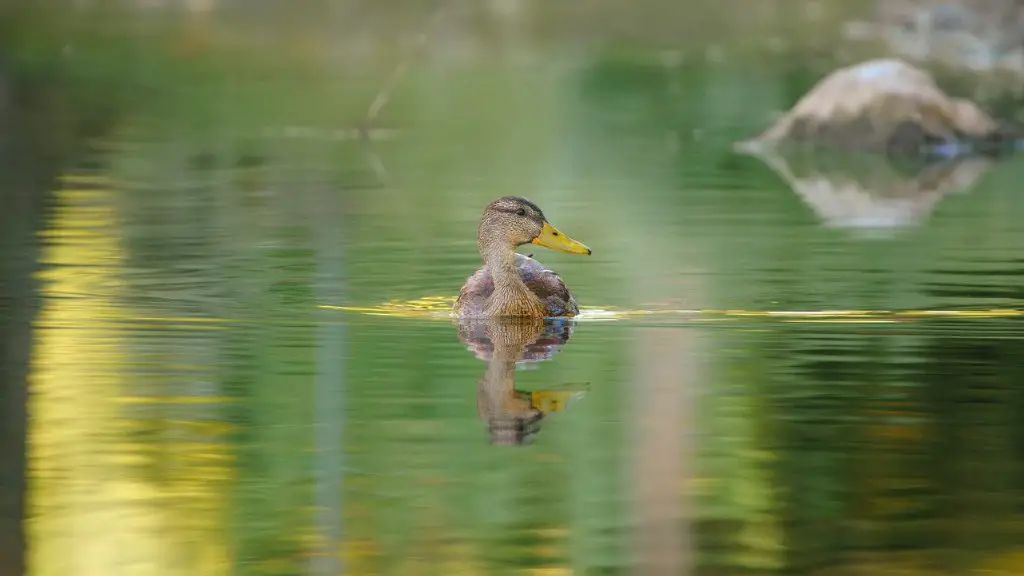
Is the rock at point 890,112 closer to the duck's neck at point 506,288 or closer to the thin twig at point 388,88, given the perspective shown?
the thin twig at point 388,88

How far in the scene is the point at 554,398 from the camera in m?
13.0

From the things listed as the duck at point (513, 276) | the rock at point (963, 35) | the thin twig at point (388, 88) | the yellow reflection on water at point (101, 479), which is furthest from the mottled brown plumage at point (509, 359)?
the rock at point (963, 35)

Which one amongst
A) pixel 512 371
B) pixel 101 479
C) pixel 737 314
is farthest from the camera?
pixel 737 314

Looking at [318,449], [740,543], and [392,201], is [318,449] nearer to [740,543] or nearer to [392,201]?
[740,543]

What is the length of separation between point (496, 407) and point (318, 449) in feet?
4.80

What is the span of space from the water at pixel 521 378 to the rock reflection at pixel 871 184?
12cm

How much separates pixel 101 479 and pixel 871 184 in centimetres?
1934

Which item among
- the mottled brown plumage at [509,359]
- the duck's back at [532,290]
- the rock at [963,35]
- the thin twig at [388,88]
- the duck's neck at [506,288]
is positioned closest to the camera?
the mottled brown plumage at [509,359]

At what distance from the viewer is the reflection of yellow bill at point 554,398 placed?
12.7 metres

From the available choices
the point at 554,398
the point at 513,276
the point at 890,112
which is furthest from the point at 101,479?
the point at 890,112

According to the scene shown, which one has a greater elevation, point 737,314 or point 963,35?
point 963,35

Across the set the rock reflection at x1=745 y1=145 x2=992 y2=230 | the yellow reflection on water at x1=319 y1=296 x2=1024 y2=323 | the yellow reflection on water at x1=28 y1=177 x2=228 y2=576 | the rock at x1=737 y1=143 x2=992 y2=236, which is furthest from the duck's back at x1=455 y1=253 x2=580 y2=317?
the rock reflection at x1=745 y1=145 x2=992 y2=230

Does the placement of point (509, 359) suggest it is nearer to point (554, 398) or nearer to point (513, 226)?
point (554, 398)

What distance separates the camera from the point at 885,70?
33406 millimetres
